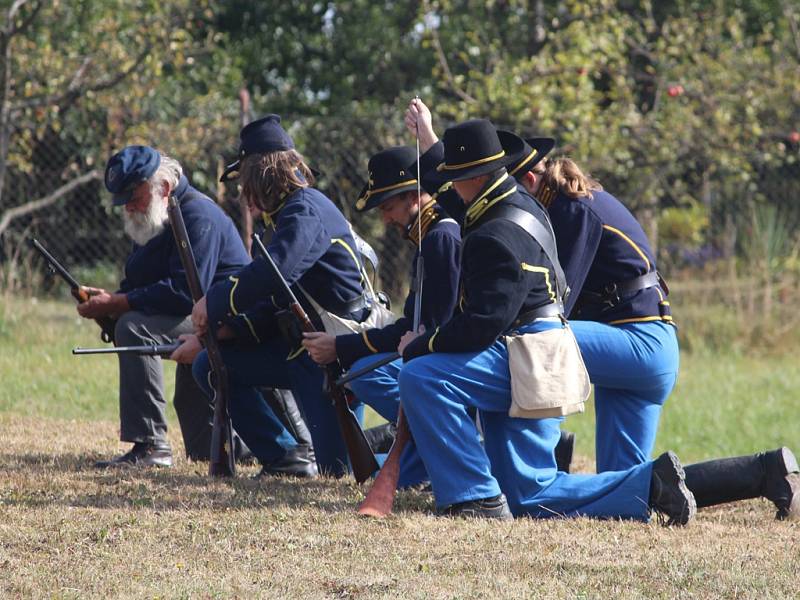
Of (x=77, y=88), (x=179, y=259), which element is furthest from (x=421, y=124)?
(x=77, y=88)

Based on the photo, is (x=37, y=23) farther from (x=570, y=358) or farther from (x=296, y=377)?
(x=570, y=358)

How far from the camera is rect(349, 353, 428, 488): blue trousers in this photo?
21.7ft

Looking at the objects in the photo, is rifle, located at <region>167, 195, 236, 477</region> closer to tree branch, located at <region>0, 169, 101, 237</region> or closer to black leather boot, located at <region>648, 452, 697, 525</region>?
black leather boot, located at <region>648, 452, 697, 525</region>

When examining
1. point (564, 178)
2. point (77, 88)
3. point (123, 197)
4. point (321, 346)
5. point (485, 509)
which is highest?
point (77, 88)

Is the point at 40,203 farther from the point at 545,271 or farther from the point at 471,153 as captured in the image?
the point at 545,271

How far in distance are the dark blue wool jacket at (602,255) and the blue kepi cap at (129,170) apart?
2.30m

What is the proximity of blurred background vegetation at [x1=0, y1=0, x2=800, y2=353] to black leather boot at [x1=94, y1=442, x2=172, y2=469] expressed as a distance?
504 cm

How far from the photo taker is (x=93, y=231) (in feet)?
51.9

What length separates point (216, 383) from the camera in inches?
269

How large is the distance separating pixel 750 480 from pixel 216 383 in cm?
275

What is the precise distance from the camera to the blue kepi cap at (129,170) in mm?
7043

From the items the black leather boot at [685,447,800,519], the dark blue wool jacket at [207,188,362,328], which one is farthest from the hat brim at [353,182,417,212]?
the black leather boot at [685,447,800,519]

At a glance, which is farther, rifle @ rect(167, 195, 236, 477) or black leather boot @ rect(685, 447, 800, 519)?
rifle @ rect(167, 195, 236, 477)

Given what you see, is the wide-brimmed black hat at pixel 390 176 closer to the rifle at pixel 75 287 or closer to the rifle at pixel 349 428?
the rifle at pixel 349 428
